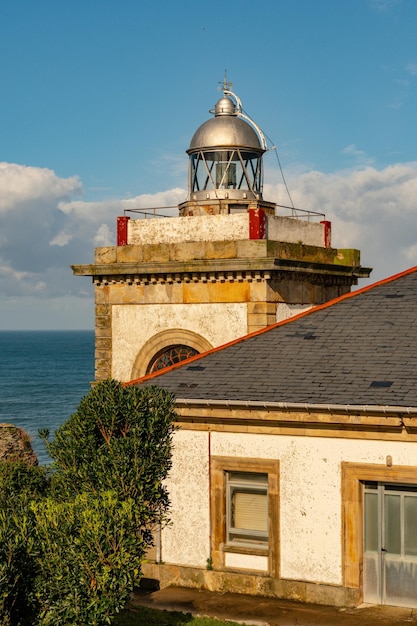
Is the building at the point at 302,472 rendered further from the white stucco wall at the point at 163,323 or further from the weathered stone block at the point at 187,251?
the weathered stone block at the point at 187,251

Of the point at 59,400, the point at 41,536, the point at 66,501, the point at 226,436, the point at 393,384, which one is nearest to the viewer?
the point at 41,536

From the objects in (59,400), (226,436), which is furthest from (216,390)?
(59,400)

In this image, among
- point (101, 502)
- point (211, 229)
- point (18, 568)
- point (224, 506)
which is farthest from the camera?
point (211, 229)

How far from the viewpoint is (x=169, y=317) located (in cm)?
2430

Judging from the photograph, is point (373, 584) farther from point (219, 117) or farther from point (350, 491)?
point (219, 117)

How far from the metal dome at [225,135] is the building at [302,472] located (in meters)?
8.45

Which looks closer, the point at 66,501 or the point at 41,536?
the point at 41,536

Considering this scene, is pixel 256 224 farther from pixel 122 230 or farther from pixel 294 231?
pixel 122 230

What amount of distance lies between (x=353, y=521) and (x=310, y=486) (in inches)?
37.1

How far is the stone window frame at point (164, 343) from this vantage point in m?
23.8

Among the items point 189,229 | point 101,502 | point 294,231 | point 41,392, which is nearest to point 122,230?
point 189,229

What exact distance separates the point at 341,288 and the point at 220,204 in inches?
168

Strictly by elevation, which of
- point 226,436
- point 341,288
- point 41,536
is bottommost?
point 41,536

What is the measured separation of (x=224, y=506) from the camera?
1703 centimetres
